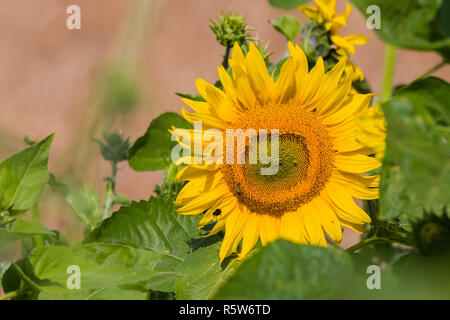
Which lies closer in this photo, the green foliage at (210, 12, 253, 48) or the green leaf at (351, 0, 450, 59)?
the green leaf at (351, 0, 450, 59)

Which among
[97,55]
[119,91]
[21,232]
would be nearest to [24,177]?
[21,232]

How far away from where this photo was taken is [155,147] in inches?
27.9

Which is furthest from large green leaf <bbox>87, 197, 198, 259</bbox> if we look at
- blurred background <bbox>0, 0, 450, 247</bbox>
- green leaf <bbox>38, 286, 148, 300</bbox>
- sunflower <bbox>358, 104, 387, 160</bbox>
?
blurred background <bbox>0, 0, 450, 247</bbox>

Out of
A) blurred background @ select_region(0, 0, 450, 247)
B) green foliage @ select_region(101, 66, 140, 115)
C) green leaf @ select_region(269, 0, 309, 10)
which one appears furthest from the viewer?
blurred background @ select_region(0, 0, 450, 247)

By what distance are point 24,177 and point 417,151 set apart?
12.3 inches

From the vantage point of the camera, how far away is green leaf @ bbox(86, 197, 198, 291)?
1.89 feet

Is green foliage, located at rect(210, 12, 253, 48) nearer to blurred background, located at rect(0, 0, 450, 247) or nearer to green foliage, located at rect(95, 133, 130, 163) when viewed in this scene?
green foliage, located at rect(95, 133, 130, 163)

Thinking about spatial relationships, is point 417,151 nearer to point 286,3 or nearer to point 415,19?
point 415,19

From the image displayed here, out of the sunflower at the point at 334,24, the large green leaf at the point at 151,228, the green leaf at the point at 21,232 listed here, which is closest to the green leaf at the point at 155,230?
the large green leaf at the point at 151,228

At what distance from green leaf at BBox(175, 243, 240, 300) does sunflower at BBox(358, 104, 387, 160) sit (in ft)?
0.53

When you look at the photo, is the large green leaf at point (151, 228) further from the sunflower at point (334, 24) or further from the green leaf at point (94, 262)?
the sunflower at point (334, 24)
